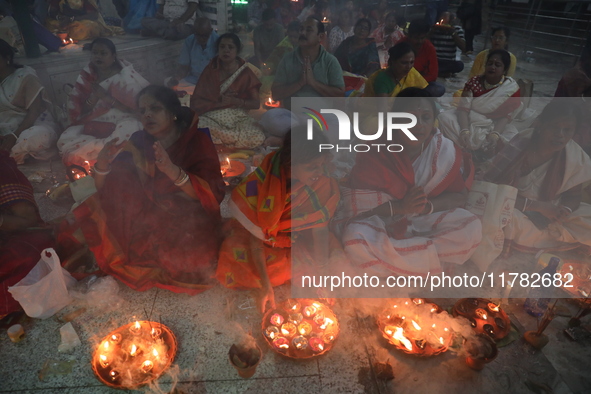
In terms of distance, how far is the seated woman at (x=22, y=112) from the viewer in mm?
4645

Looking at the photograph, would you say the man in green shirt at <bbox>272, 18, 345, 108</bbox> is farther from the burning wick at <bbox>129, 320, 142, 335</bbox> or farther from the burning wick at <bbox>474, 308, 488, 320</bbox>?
the burning wick at <bbox>129, 320, 142, 335</bbox>

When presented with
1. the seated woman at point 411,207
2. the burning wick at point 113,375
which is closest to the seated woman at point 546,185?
the seated woman at point 411,207

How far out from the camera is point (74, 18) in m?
7.28

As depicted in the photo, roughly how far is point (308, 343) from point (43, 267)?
6.83ft

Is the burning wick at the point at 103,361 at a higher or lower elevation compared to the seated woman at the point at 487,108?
lower

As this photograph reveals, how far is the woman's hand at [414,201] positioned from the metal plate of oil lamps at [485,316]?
2.62 ft

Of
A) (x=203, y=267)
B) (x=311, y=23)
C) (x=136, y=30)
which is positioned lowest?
(x=203, y=267)

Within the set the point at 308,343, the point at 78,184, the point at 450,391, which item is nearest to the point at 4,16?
the point at 78,184

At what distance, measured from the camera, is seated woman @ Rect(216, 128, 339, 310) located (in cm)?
269

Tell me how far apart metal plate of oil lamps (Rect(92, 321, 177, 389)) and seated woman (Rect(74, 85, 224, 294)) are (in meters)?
0.50

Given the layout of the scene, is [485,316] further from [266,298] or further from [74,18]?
[74,18]

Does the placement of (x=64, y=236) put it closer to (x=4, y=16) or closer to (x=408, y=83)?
(x=408, y=83)

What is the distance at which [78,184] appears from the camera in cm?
345

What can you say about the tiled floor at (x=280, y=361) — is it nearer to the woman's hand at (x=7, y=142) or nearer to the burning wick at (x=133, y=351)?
the burning wick at (x=133, y=351)
